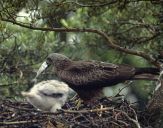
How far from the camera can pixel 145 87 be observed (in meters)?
12.8

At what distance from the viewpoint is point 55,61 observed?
11531 mm

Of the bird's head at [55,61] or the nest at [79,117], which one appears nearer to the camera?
the nest at [79,117]

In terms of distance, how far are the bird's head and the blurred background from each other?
0.29 metres

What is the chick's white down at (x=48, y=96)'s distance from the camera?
10.5 meters

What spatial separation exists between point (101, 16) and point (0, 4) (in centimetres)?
274

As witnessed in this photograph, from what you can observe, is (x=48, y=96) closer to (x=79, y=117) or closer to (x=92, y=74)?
(x=79, y=117)

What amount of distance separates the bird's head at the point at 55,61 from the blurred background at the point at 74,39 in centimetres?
29

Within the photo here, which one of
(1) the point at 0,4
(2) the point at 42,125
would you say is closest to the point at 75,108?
(2) the point at 42,125

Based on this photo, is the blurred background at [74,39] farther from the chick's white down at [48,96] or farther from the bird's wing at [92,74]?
the chick's white down at [48,96]

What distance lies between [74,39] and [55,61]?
2.39 metres

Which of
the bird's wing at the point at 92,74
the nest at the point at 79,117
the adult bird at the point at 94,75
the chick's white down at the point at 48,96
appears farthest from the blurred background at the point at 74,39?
the nest at the point at 79,117

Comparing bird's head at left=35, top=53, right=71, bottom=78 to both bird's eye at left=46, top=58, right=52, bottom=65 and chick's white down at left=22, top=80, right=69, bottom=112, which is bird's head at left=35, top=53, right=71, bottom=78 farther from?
chick's white down at left=22, top=80, right=69, bottom=112

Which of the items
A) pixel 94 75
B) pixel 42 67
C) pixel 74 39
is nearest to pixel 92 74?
pixel 94 75

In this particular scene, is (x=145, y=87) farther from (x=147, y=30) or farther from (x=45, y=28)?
(x=45, y=28)
